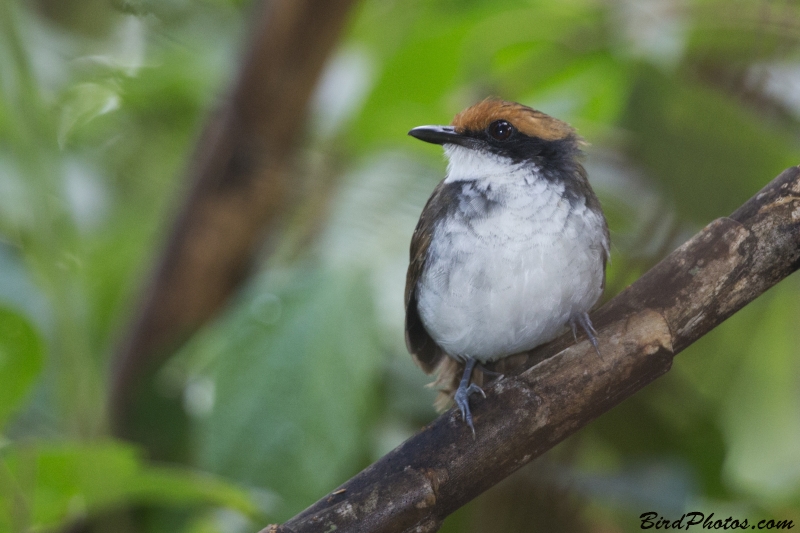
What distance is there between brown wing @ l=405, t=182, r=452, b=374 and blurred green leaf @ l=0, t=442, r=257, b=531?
2.44ft

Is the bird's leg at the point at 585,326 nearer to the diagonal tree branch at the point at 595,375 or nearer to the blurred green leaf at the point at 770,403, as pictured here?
the diagonal tree branch at the point at 595,375

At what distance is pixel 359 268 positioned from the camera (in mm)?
2908

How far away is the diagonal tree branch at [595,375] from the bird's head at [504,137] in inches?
30.5

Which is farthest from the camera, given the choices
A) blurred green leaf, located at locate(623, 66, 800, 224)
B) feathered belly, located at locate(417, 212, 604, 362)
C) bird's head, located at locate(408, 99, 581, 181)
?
blurred green leaf, located at locate(623, 66, 800, 224)

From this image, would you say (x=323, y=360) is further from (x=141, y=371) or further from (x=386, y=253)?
(x=141, y=371)

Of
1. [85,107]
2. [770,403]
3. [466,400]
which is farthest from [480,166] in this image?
[85,107]

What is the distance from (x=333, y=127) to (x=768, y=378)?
2184 mm

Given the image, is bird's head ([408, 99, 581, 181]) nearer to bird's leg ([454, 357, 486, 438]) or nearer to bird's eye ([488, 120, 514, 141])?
bird's eye ([488, 120, 514, 141])

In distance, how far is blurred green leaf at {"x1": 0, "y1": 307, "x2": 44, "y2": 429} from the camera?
7.05 ft

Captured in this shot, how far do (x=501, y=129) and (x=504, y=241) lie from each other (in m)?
0.47

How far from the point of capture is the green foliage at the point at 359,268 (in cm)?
258

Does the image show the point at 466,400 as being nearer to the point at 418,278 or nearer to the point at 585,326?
the point at 585,326

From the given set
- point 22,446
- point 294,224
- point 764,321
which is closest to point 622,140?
point 764,321

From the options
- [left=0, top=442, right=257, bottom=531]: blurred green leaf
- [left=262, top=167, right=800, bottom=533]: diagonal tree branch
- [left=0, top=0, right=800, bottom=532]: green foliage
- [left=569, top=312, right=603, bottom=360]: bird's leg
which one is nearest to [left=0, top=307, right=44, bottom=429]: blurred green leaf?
[left=0, top=0, right=800, bottom=532]: green foliage
